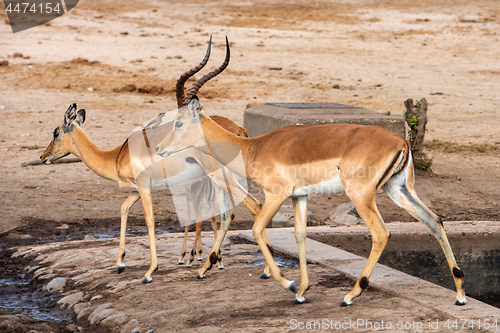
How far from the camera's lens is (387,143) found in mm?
4164

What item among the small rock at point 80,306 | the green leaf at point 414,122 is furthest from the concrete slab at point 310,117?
the small rock at point 80,306

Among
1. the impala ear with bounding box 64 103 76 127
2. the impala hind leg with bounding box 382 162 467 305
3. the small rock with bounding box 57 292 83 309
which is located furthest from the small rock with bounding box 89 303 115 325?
the impala hind leg with bounding box 382 162 467 305

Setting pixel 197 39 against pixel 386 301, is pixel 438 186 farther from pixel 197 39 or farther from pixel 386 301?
pixel 197 39

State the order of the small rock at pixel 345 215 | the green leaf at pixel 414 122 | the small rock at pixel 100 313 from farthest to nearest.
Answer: the green leaf at pixel 414 122, the small rock at pixel 345 215, the small rock at pixel 100 313

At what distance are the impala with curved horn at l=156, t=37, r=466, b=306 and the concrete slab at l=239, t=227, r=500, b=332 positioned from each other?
0.14 m

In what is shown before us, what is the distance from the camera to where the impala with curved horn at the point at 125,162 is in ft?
17.0

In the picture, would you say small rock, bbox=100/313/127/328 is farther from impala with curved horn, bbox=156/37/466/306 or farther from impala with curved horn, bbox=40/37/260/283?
impala with curved horn, bbox=156/37/466/306

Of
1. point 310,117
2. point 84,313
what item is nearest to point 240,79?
point 310,117

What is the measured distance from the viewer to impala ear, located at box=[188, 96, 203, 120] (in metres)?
4.74

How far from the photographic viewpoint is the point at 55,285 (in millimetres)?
5434

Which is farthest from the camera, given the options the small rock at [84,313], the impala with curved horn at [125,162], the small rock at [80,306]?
the impala with curved horn at [125,162]

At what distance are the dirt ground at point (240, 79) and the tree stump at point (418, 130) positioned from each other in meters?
0.21

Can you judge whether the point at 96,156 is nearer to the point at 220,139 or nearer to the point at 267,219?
the point at 220,139

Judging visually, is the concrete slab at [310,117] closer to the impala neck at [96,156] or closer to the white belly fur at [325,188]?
the impala neck at [96,156]
